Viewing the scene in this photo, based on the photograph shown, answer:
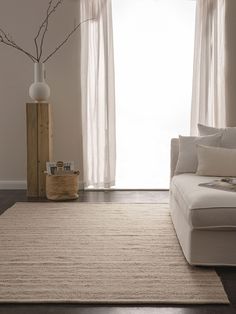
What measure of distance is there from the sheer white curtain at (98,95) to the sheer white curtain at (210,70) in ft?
3.39

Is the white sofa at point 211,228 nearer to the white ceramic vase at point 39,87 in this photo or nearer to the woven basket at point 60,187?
the woven basket at point 60,187

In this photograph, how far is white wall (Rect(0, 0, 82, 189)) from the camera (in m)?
4.89

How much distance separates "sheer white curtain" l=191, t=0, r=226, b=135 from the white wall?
4.83ft

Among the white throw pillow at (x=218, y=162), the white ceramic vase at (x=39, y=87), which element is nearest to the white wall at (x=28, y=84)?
the white ceramic vase at (x=39, y=87)

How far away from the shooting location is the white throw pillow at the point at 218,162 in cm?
319

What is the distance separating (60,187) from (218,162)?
5.99 ft

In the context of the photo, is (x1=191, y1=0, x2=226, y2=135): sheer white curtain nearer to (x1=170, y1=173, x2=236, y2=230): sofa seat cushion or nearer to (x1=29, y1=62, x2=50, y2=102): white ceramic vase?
(x1=29, y1=62, x2=50, y2=102): white ceramic vase

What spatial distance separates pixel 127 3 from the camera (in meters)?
4.95

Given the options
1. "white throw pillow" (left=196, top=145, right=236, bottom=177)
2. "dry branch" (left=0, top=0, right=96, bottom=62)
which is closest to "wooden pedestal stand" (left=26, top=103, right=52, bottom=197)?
"dry branch" (left=0, top=0, right=96, bottom=62)

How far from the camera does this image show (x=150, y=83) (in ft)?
16.4

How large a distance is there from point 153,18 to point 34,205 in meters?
2.72

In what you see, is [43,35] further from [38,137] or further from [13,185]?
[13,185]

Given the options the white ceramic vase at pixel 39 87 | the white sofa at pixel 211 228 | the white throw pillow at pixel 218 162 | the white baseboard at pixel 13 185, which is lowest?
the white baseboard at pixel 13 185

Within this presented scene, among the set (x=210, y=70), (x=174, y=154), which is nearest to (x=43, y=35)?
(x=210, y=70)
